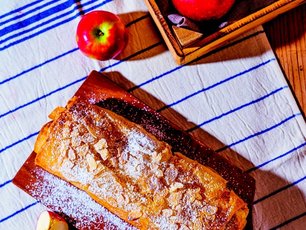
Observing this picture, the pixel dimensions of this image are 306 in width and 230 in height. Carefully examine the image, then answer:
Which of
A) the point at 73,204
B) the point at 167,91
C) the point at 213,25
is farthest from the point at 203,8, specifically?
the point at 73,204

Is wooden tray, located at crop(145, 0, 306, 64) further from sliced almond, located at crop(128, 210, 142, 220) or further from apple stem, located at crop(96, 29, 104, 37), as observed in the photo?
sliced almond, located at crop(128, 210, 142, 220)

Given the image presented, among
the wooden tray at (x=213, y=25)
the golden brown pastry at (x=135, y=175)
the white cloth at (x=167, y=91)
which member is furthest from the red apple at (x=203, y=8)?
the golden brown pastry at (x=135, y=175)

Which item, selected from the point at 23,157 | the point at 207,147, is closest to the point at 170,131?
the point at 207,147

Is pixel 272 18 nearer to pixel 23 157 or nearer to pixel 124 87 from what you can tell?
pixel 124 87

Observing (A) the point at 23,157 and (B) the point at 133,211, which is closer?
(B) the point at 133,211

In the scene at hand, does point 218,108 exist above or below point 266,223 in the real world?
above
